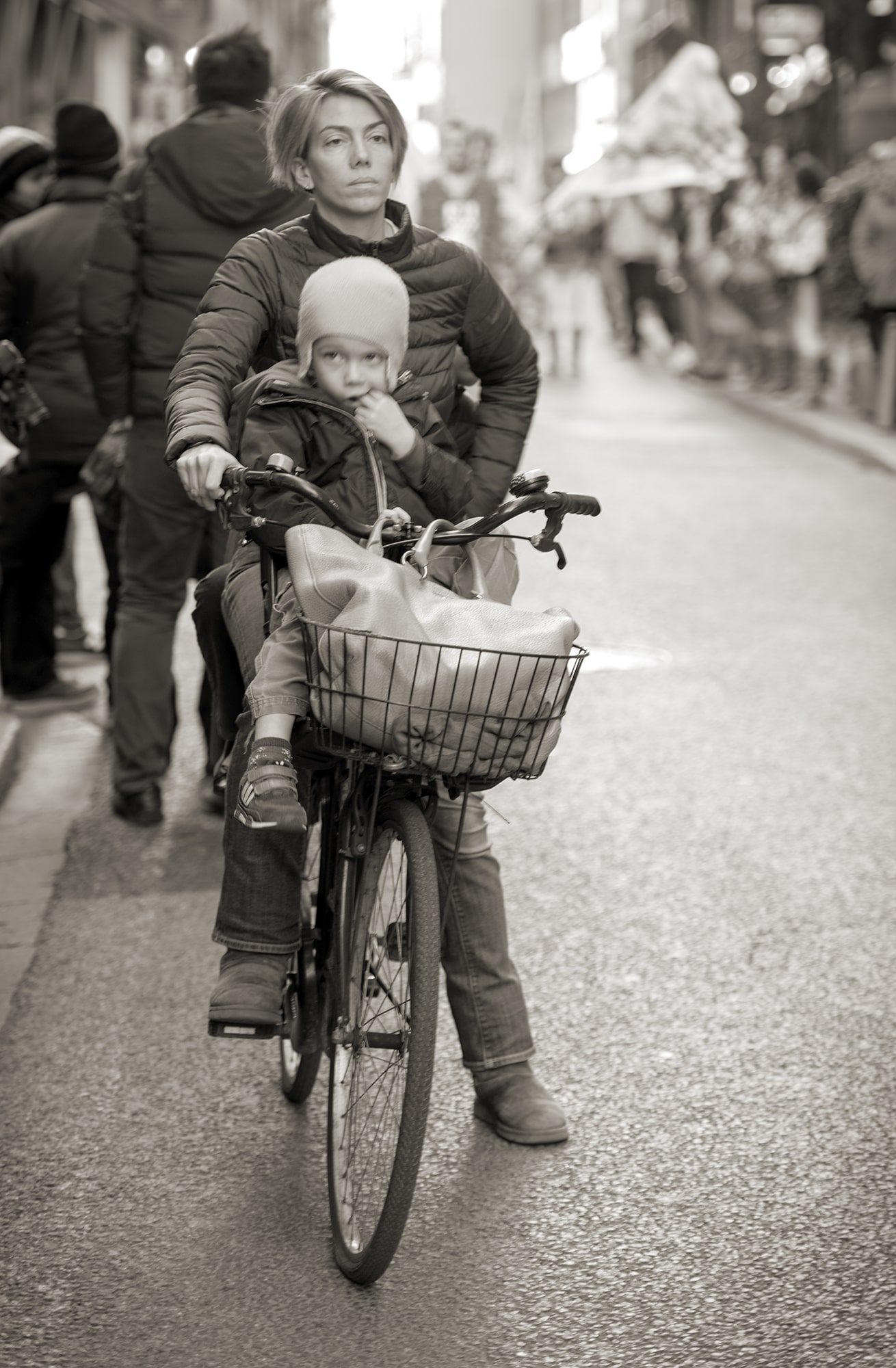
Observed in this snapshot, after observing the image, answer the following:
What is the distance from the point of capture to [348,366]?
139 inches

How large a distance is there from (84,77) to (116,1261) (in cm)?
3132

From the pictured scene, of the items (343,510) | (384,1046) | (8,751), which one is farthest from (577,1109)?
(8,751)

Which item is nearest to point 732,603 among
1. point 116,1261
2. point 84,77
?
point 116,1261

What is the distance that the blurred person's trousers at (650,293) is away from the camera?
24844 millimetres

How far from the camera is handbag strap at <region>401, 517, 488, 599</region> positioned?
334 cm

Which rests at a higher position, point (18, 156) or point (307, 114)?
point (307, 114)

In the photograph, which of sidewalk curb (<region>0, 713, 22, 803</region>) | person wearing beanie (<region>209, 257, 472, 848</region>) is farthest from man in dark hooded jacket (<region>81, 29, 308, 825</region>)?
person wearing beanie (<region>209, 257, 472, 848</region>)

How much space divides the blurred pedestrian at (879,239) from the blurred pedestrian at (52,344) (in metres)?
9.71

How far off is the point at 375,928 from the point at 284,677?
0.51 metres

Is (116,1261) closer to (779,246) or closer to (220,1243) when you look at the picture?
(220,1243)

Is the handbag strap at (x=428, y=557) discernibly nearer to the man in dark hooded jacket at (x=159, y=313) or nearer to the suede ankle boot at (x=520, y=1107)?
the suede ankle boot at (x=520, y=1107)

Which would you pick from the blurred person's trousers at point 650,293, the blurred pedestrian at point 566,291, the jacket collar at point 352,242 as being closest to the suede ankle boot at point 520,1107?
the jacket collar at point 352,242

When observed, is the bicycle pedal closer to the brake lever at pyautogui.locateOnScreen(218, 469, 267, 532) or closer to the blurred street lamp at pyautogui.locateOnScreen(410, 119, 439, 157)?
the brake lever at pyautogui.locateOnScreen(218, 469, 267, 532)

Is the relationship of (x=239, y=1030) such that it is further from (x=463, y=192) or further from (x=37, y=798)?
(x=463, y=192)
